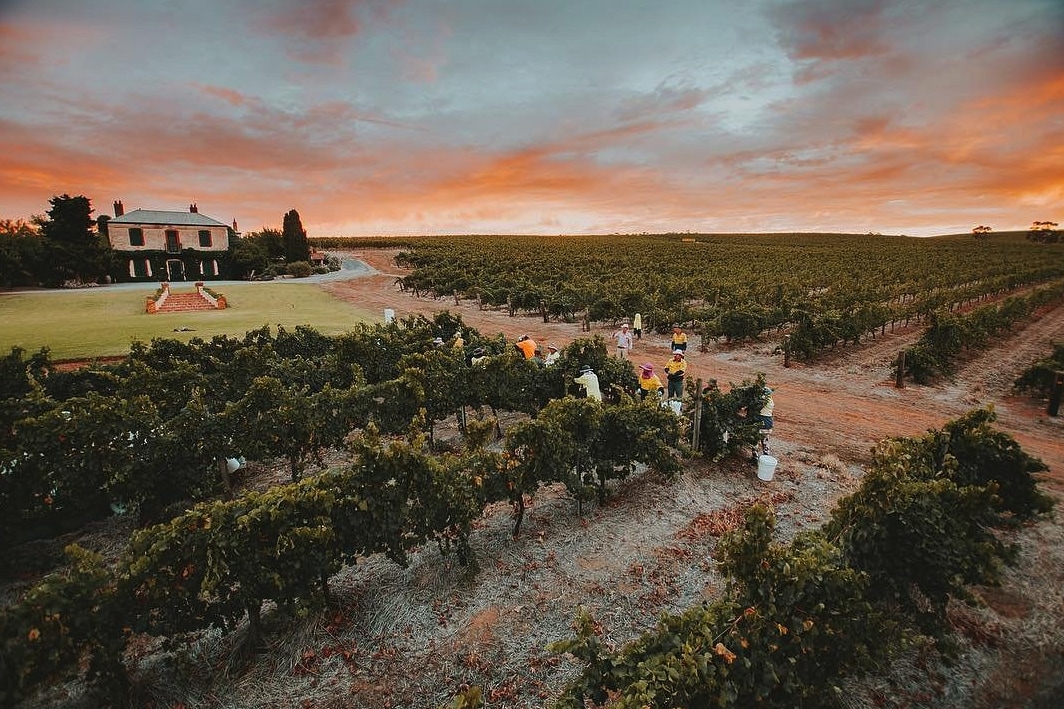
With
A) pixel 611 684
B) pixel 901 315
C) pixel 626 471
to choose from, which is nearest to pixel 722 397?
pixel 626 471

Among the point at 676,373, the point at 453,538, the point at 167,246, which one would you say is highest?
the point at 167,246

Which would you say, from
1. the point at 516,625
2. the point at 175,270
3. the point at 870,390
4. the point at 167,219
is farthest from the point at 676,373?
the point at 167,219

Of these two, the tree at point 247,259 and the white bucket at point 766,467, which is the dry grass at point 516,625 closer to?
the white bucket at point 766,467

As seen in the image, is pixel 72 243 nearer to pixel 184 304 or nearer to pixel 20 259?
pixel 20 259

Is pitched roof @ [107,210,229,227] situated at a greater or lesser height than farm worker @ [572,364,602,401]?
greater

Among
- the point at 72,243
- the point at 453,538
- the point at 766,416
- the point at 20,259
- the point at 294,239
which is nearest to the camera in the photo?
the point at 453,538

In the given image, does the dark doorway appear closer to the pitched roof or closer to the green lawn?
→ the pitched roof

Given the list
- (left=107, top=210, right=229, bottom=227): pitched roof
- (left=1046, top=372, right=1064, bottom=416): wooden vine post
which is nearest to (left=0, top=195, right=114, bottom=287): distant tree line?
(left=107, top=210, right=229, bottom=227): pitched roof

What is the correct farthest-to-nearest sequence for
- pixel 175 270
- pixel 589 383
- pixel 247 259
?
1. pixel 247 259
2. pixel 175 270
3. pixel 589 383
